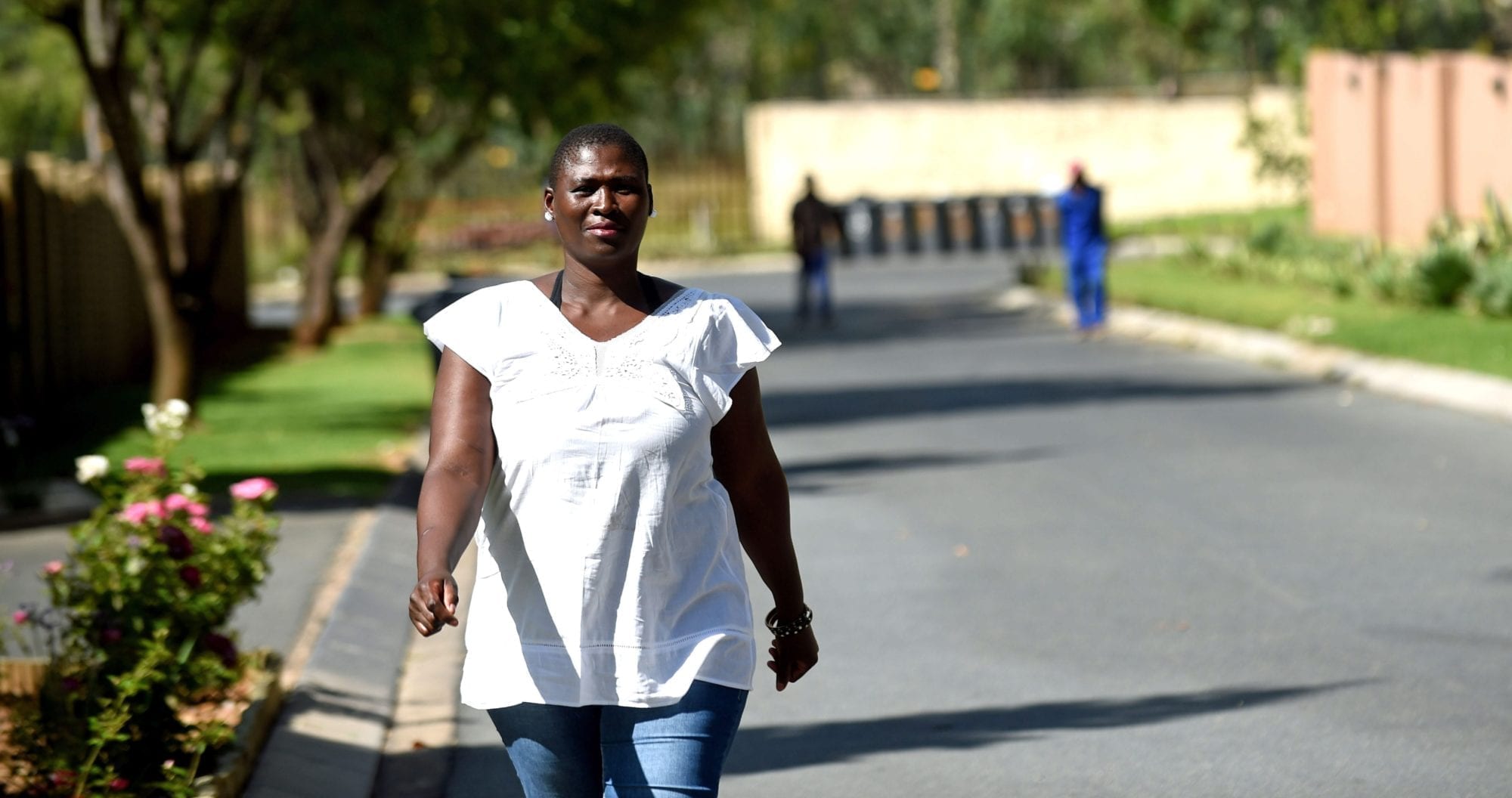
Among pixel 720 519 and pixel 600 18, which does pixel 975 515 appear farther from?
pixel 600 18

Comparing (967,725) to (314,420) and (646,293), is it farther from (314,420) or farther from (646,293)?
(314,420)

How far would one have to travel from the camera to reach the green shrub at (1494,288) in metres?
20.2

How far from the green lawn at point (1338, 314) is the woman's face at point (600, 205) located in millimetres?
13416

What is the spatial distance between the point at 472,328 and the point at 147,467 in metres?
3.57

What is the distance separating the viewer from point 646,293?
158 inches

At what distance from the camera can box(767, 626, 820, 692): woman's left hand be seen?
13.9ft

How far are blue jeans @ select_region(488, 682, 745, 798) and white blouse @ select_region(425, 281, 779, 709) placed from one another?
0.04 metres

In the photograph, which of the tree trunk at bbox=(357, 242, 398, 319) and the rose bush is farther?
the tree trunk at bbox=(357, 242, 398, 319)

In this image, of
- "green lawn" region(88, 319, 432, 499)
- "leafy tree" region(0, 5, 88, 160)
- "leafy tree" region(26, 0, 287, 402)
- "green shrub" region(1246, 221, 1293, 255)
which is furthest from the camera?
"leafy tree" region(0, 5, 88, 160)

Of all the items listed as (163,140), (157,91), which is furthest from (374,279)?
(163,140)

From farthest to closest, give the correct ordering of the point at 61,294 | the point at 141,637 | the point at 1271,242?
1. the point at 1271,242
2. the point at 61,294
3. the point at 141,637

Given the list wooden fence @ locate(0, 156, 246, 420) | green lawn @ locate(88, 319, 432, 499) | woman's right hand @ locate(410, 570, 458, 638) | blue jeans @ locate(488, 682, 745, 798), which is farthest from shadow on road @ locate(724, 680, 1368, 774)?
wooden fence @ locate(0, 156, 246, 420)

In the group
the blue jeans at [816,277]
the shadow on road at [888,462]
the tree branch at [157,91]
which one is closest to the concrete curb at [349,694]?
the shadow on road at [888,462]

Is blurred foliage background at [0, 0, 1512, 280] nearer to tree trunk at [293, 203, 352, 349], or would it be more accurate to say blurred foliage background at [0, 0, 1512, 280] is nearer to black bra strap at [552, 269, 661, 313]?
tree trunk at [293, 203, 352, 349]
